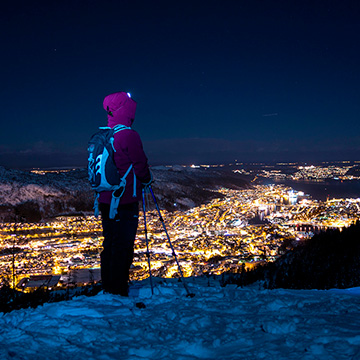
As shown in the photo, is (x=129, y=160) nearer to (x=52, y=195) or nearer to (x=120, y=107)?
(x=120, y=107)

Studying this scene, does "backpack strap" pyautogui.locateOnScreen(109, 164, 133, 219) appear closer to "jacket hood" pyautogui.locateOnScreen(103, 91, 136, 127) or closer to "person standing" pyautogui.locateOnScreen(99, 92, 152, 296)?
"person standing" pyautogui.locateOnScreen(99, 92, 152, 296)

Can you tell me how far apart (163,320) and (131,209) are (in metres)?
1.56

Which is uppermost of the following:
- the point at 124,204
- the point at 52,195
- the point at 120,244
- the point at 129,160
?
the point at 129,160

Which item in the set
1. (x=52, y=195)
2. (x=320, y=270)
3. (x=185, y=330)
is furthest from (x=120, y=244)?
(x=52, y=195)

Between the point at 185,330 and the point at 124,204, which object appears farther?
the point at 124,204

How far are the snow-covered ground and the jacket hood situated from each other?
8.50ft

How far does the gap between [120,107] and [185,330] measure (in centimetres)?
313

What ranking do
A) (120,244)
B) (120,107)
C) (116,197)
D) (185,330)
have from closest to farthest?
1. (185,330)
2. (116,197)
3. (120,244)
4. (120,107)

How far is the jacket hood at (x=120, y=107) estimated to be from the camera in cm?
393

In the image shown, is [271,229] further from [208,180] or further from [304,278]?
[208,180]

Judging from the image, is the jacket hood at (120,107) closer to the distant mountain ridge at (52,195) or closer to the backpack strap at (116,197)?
the backpack strap at (116,197)

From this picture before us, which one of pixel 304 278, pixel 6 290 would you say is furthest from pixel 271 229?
pixel 6 290

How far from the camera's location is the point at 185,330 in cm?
247

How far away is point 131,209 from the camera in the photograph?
12.3 ft
